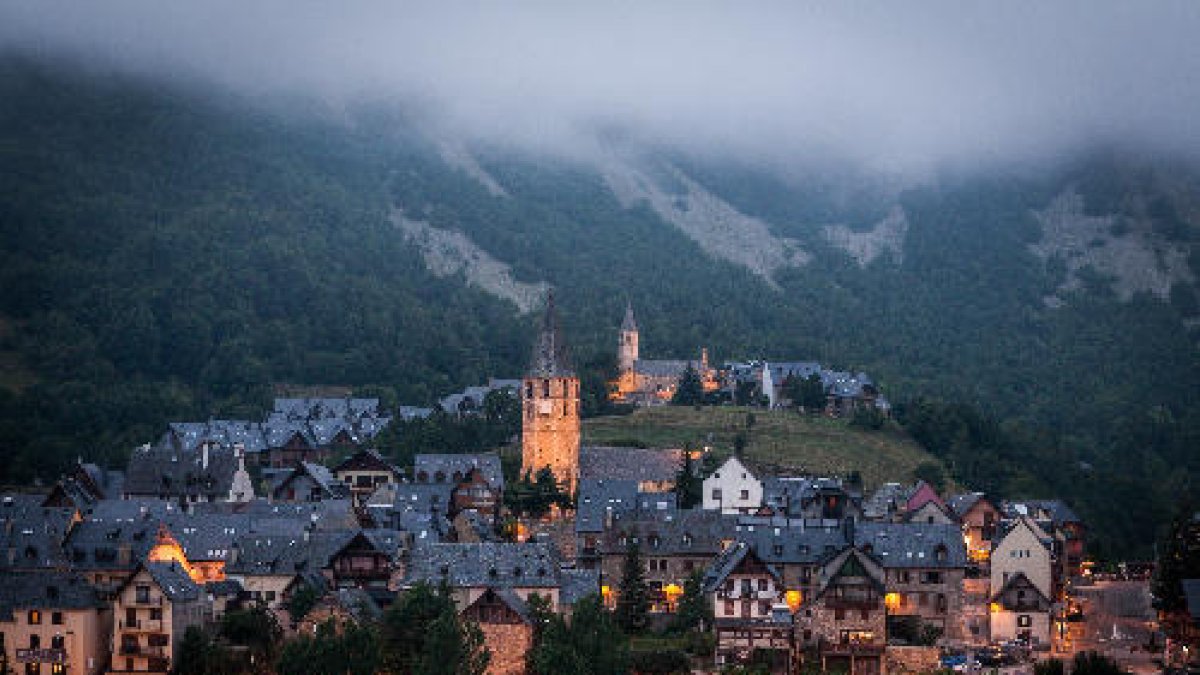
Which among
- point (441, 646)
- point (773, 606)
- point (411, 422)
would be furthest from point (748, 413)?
point (441, 646)

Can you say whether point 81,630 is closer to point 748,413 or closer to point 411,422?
point 411,422

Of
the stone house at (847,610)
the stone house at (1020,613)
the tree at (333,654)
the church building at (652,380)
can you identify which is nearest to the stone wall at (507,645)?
the tree at (333,654)

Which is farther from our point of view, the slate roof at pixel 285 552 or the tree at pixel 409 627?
the slate roof at pixel 285 552

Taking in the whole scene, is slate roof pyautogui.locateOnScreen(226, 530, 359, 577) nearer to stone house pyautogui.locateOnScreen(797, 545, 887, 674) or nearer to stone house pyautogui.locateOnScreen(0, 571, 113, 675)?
stone house pyautogui.locateOnScreen(0, 571, 113, 675)

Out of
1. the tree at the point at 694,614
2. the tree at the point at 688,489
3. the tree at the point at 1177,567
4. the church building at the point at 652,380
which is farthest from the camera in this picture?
the church building at the point at 652,380

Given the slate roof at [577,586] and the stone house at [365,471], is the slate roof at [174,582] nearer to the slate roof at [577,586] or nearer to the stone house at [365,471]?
the slate roof at [577,586]

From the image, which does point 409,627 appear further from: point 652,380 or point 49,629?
point 652,380
